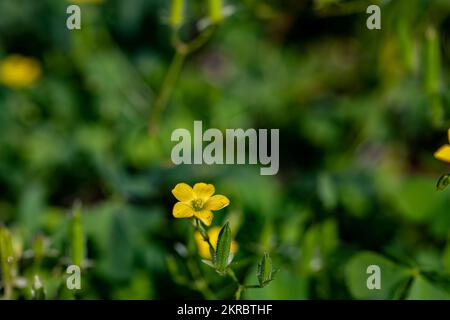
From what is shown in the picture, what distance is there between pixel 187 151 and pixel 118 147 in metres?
0.23

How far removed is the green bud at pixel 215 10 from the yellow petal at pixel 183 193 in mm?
498

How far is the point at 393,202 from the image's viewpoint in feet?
5.80

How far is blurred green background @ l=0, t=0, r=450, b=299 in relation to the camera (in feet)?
4.56

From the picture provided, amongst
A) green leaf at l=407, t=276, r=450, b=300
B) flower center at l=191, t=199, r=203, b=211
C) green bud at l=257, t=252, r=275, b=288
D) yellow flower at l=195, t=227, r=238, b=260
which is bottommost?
green leaf at l=407, t=276, r=450, b=300

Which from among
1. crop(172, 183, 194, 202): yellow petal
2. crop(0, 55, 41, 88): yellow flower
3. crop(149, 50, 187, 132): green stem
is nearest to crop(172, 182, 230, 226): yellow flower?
crop(172, 183, 194, 202): yellow petal

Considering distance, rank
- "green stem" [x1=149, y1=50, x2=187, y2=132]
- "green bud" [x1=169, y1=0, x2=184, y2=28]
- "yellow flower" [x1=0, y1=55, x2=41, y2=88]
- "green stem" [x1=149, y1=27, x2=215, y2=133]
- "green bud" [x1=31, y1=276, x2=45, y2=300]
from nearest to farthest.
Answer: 1. "green bud" [x1=31, y1=276, x2=45, y2=300]
2. "green bud" [x1=169, y1=0, x2=184, y2=28]
3. "green stem" [x1=149, y1=27, x2=215, y2=133]
4. "green stem" [x1=149, y1=50, x2=187, y2=132]
5. "yellow flower" [x1=0, y1=55, x2=41, y2=88]

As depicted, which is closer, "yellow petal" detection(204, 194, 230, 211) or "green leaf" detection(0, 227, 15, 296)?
"yellow petal" detection(204, 194, 230, 211)

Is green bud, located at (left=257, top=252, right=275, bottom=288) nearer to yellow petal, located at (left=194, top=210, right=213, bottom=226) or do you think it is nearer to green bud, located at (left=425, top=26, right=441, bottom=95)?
yellow petal, located at (left=194, top=210, right=213, bottom=226)

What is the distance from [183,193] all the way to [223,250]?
0.12 metres

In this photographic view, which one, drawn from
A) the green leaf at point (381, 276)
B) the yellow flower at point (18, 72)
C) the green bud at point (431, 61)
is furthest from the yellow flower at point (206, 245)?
the yellow flower at point (18, 72)

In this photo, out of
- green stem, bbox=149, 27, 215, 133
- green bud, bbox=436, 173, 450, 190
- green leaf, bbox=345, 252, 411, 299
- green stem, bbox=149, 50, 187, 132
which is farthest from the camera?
green stem, bbox=149, 50, 187, 132

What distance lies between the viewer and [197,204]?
1.05m

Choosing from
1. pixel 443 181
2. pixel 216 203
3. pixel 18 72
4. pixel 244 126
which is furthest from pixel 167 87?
pixel 443 181
